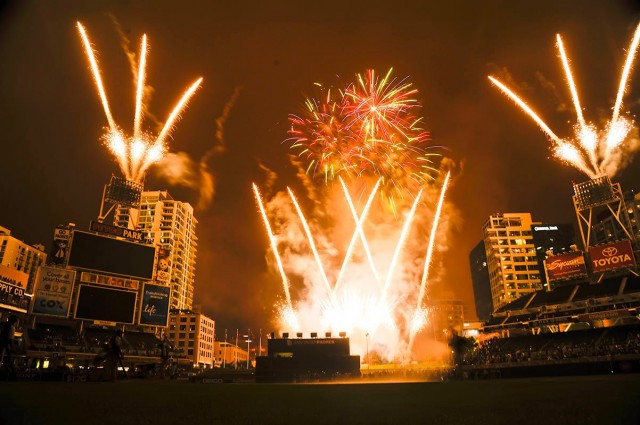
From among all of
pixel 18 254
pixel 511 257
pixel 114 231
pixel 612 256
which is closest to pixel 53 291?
pixel 114 231

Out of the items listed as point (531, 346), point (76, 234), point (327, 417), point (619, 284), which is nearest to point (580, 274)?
A: point (619, 284)

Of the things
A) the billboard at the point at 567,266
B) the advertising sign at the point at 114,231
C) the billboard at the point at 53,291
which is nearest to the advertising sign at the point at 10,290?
the billboard at the point at 53,291

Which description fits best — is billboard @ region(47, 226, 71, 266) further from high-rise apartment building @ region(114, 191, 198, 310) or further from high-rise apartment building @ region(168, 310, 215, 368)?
high-rise apartment building @ region(168, 310, 215, 368)

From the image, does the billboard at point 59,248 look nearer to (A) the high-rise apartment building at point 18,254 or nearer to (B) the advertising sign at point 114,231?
(B) the advertising sign at point 114,231

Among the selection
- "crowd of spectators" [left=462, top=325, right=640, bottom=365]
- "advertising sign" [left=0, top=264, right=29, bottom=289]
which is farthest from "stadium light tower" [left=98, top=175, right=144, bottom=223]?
"crowd of spectators" [left=462, top=325, right=640, bottom=365]

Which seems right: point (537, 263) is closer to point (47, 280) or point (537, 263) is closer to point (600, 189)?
point (600, 189)

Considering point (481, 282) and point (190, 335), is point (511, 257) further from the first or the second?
point (190, 335)
